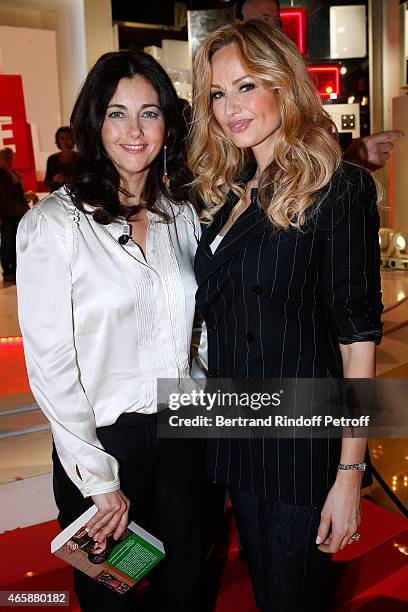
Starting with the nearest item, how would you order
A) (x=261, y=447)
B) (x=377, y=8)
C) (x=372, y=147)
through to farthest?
(x=261, y=447)
(x=372, y=147)
(x=377, y=8)

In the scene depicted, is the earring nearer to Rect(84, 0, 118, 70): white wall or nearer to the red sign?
Rect(84, 0, 118, 70): white wall

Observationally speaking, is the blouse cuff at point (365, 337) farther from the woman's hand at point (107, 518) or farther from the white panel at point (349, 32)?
the white panel at point (349, 32)

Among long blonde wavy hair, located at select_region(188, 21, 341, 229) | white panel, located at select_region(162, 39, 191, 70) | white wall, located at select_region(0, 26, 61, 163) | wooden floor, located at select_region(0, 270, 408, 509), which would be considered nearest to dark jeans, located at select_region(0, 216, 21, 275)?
white wall, located at select_region(0, 26, 61, 163)

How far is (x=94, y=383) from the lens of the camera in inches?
64.3

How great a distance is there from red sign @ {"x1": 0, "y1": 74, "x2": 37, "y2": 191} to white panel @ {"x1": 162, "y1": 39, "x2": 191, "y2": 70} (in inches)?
74.6

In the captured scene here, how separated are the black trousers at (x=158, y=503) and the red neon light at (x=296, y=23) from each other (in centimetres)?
275

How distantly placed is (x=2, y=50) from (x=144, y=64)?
743 centimetres

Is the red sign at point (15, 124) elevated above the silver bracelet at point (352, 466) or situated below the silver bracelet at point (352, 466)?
above

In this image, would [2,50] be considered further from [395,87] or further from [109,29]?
[395,87]

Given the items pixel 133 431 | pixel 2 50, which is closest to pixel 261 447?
pixel 133 431

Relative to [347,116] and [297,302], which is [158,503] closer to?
[297,302]

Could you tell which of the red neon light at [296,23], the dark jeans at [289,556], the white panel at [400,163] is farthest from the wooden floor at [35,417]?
the red neon light at [296,23]

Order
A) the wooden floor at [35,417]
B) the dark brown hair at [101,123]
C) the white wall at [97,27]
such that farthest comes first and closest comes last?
the white wall at [97,27] → the wooden floor at [35,417] → the dark brown hair at [101,123]

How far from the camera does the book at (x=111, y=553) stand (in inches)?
Result: 61.5
